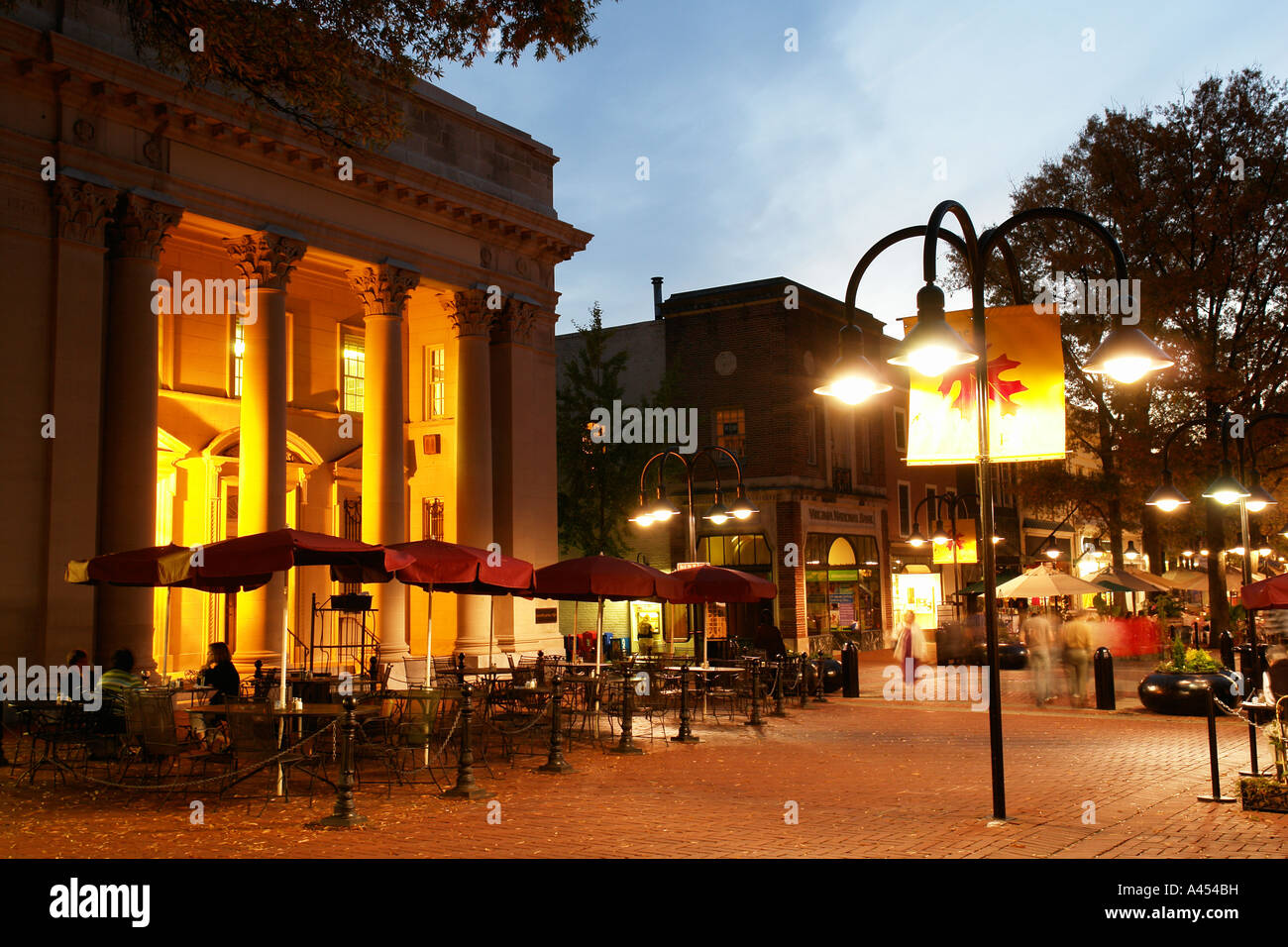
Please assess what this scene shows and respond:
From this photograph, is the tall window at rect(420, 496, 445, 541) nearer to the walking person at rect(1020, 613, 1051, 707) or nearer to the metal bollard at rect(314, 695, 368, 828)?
the walking person at rect(1020, 613, 1051, 707)

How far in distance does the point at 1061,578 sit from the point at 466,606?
14.3 metres

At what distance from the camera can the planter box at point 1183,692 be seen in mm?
19219

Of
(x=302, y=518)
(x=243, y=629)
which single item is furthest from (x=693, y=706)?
(x=302, y=518)

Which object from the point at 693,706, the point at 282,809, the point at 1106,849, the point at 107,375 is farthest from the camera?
the point at 693,706

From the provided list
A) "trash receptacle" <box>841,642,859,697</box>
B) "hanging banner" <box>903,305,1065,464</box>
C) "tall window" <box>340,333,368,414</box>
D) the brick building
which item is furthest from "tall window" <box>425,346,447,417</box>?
"hanging banner" <box>903,305,1065,464</box>

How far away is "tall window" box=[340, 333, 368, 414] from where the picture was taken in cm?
2844

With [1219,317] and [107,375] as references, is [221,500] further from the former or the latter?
[1219,317]

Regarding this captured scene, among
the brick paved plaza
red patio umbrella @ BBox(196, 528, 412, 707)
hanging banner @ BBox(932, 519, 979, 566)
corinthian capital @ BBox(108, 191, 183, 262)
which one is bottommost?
the brick paved plaza

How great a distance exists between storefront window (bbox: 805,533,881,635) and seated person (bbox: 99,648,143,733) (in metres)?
27.9

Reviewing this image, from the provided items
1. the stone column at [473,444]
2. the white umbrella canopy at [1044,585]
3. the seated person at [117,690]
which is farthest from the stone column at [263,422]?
the white umbrella canopy at [1044,585]

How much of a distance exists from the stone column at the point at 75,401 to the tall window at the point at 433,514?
10.9 metres

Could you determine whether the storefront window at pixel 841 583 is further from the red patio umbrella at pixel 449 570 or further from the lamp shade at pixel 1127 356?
the lamp shade at pixel 1127 356

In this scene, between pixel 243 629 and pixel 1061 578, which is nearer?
pixel 243 629

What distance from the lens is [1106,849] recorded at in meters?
8.64
